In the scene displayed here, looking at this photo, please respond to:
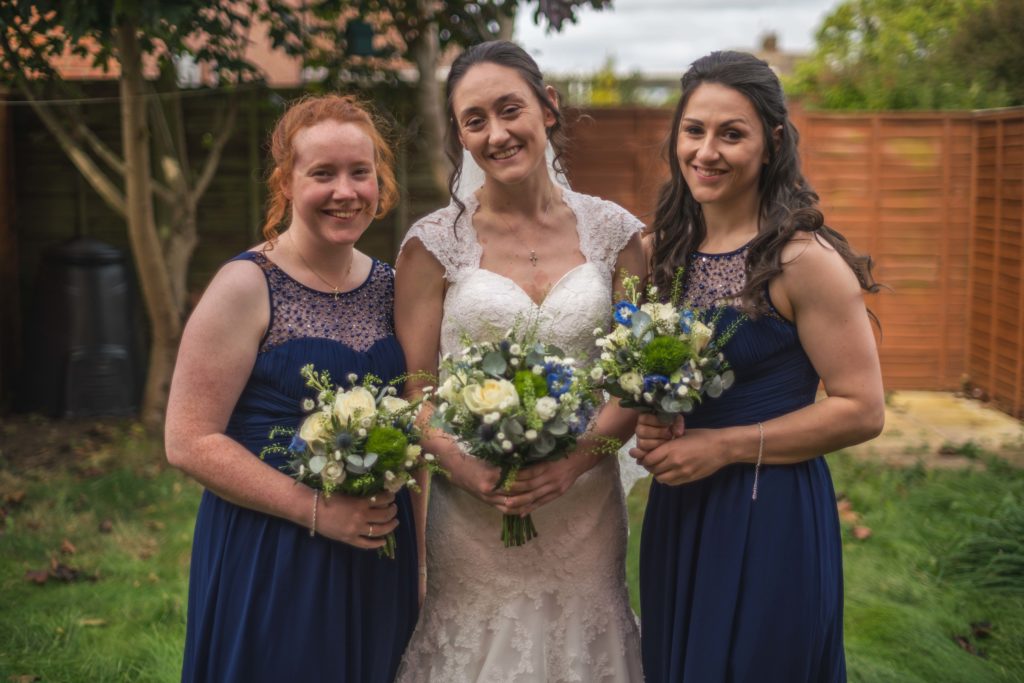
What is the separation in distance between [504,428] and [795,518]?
2.77 ft

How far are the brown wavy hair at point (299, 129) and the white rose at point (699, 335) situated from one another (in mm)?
974

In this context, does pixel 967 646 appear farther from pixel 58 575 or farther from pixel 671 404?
pixel 58 575

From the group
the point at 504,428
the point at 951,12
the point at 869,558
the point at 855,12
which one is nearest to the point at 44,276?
the point at 869,558

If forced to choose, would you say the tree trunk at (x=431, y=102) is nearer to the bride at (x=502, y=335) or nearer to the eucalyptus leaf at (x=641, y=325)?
the bride at (x=502, y=335)

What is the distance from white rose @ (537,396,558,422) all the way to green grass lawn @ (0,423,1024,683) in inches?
98.9

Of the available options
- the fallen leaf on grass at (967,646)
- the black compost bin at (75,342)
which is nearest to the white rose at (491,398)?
the fallen leaf on grass at (967,646)

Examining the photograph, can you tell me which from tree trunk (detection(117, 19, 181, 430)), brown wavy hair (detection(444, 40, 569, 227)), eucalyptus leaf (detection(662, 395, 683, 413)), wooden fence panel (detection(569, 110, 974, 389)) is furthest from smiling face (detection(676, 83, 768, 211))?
wooden fence panel (detection(569, 110, 974, 389))

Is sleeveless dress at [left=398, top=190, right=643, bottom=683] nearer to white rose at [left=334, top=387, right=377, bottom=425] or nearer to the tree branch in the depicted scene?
white rose at [left=334, top=387, right=377, bottom=425]

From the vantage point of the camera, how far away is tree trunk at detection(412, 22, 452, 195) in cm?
916

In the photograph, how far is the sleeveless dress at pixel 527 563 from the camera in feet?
10.6

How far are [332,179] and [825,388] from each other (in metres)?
1.40

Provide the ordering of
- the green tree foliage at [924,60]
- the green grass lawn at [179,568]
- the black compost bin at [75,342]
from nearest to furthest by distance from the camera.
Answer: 1. the green grass lawn at [179,568]
2. the black compost bin at [75,342]
3. the green tree foliage at [924,60]

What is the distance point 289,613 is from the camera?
2.87m

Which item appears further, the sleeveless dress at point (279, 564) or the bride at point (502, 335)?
the bride at point (502, 335)
